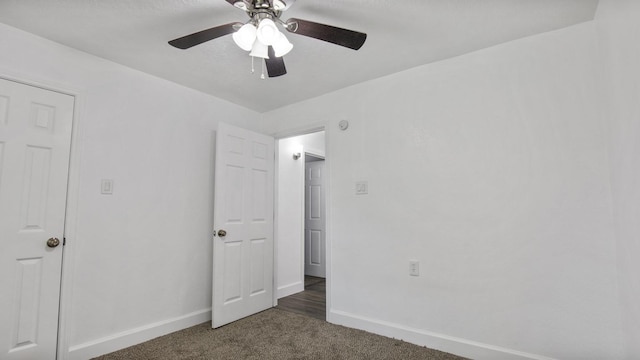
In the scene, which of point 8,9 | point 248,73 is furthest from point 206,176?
point 8,9

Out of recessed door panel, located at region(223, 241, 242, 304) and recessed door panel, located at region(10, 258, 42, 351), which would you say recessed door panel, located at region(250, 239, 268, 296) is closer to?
recessed door panel, located at region(223, 241, 242, 304)

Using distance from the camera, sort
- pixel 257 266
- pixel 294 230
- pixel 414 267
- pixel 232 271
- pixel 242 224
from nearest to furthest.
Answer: pixel 414 267 → pixel 232 271 → pixel 242 224 → pixel 257 266 → pixel 294 230

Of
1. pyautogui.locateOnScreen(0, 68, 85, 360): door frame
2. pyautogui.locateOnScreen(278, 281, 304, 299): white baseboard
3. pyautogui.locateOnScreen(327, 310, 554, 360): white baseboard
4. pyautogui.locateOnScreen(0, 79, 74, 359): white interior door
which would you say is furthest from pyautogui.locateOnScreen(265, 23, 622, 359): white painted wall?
pyautogui.locateOnScreen(0, 79, 74, 359): white interior door

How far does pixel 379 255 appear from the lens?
9.05ft

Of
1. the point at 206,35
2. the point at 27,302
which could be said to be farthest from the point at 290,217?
the point at 206,35

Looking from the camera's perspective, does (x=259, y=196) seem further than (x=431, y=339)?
Yes

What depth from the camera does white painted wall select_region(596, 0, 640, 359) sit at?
141 centimetres

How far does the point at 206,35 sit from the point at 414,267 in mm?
2271

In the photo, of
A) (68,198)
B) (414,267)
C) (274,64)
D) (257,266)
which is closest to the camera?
(274,64)

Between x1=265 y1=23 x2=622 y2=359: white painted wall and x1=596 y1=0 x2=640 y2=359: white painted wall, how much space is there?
Answer: 5.7 inches

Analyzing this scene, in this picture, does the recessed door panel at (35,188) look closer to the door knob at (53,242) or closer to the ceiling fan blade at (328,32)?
the door knob at (53,242)

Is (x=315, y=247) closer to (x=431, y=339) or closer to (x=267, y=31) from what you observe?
(x=431, y=339)

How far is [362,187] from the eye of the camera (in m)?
2.91

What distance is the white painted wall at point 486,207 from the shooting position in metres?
Answer: 1.96
